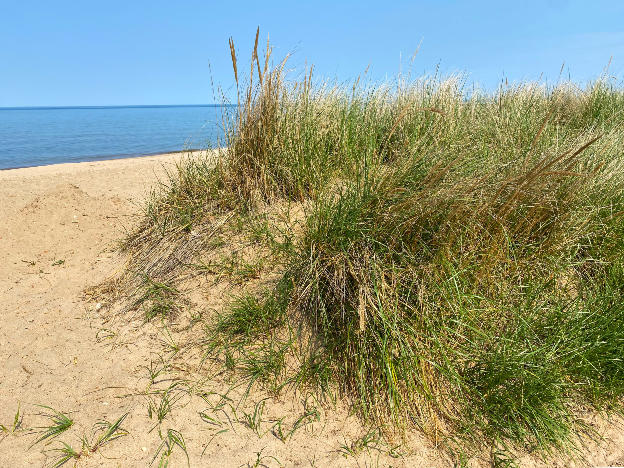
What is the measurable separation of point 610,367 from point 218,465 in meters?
2.23

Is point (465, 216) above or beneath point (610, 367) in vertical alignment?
above

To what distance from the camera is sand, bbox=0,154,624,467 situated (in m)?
2.01

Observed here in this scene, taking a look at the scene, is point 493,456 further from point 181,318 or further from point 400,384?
point 181,318

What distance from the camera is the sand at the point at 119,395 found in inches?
79.2

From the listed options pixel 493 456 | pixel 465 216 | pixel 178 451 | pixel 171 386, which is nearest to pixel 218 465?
pixel 178 451

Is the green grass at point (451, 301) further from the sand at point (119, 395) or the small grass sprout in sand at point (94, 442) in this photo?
the small grass sprout in sand at point (94, 442)

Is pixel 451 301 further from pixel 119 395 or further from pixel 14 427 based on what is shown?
pixel 14 427

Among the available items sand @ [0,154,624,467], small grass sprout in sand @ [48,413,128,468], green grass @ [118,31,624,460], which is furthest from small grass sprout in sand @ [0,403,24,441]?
green grass @ [118,31,624,460]

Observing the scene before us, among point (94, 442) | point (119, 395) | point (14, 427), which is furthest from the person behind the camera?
point (119, 395)

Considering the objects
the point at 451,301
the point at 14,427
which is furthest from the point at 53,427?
the point at 451,301

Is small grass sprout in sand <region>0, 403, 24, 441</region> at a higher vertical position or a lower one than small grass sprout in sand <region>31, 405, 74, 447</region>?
lower

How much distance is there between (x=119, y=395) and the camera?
234 cm

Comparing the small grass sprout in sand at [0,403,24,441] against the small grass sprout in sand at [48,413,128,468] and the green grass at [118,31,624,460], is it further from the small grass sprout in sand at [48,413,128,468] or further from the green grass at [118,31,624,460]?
the green grass at [118,31,624,460]

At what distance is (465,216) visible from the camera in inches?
99.2
